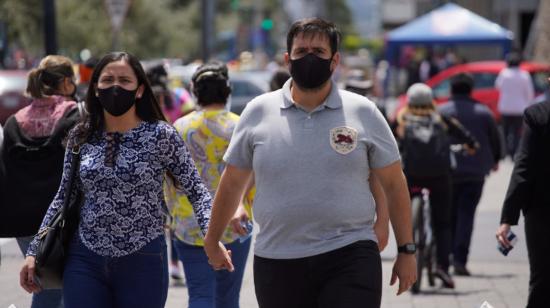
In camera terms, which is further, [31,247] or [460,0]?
[460,0]

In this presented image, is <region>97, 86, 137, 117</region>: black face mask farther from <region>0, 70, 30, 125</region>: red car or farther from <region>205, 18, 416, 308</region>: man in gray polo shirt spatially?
<region>0, 70, 30, 125</region>: red car

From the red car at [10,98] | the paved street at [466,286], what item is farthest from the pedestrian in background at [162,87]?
the red car at [10,98]

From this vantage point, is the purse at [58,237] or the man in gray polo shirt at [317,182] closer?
the man in gray polo shirt at [317,182]

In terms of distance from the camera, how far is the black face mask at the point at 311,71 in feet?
16.7

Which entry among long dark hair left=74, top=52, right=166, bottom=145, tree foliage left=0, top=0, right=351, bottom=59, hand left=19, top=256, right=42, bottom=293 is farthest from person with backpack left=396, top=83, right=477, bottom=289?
tree foliage left=0, top=0, right=351, bottom=59

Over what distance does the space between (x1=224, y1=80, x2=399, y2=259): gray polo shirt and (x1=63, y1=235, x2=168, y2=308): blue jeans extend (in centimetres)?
53

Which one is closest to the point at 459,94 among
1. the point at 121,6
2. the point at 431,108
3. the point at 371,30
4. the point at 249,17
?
the point at 431,108

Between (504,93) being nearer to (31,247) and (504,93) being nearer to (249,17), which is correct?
(31,247)

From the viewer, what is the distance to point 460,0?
6009 cm

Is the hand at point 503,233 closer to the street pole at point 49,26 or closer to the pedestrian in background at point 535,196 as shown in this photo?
the pedestrian in background at point 535,196

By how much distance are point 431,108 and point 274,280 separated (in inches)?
212

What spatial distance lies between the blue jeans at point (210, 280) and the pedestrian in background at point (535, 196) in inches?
60.6

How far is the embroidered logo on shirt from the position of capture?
4.96m

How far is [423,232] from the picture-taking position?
10258 millimetres
